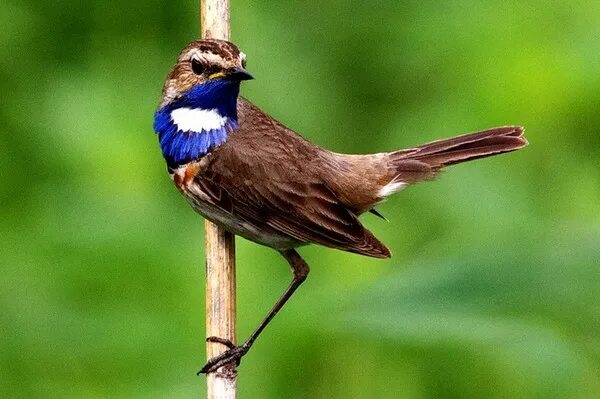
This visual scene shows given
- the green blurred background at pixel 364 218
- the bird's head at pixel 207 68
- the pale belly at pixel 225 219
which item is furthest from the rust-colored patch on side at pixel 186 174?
the green blurred background at pixel 364 218

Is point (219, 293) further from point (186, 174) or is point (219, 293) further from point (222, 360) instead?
point (186, 174)

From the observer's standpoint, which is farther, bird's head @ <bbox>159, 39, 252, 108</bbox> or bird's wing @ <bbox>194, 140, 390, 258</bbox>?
bird's wing @ <bbox>194, 140, 390, 258</bbox>

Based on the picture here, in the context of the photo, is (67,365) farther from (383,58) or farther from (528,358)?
(383,58)

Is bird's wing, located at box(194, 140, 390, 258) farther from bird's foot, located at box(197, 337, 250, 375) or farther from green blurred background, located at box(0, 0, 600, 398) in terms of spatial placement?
bird's foot, located at box(197, 337, 250, 375)

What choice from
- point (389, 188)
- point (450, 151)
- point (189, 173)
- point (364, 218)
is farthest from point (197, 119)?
point (364, 218)

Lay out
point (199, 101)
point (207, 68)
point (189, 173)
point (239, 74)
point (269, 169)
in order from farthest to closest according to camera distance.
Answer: point (269, 169) → point (189, 173) → point (199, 101) → point (207, 68) → point (239, 74)

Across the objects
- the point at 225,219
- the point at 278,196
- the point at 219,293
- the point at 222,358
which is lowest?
the point at 222,358

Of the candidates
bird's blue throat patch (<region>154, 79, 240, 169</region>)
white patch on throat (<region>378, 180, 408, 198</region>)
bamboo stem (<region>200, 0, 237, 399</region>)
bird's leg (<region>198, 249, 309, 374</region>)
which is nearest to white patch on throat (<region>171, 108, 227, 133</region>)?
bird's blue throat patch (<region>154, 79, 240, 169</region>)

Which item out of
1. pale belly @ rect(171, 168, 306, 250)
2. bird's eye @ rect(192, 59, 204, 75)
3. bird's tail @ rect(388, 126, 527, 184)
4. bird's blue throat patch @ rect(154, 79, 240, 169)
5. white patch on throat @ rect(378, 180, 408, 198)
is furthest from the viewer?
white patch on throat @ rect(378, 180, 408, 198)
